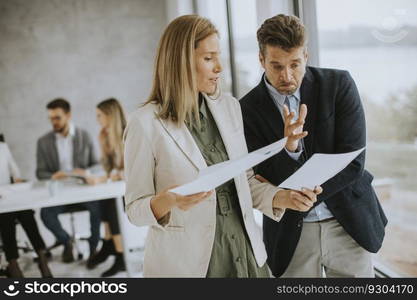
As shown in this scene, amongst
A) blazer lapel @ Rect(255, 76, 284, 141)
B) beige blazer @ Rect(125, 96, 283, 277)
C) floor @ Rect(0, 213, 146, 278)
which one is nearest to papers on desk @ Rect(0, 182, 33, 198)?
floor @ Rect(0, 213, 146, 278)

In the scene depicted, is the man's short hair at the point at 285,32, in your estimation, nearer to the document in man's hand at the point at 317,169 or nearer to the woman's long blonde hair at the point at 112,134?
the document in man's hand at the point at 317,169

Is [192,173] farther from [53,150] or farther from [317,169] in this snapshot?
[53,150]

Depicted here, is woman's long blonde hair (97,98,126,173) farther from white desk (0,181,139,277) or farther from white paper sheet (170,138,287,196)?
white paper sheet (170,138,287,196)

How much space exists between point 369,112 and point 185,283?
34.0 inches

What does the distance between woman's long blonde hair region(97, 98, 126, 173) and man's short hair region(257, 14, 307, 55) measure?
253 cm

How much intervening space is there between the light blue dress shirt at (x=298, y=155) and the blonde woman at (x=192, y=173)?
0.39 feet

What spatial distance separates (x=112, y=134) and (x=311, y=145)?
2.57 metres

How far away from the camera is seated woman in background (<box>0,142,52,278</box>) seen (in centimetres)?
351

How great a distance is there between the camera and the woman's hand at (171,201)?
1.19 meters

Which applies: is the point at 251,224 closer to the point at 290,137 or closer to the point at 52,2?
the point at 290,137

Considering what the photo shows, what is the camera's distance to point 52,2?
17.7 feet

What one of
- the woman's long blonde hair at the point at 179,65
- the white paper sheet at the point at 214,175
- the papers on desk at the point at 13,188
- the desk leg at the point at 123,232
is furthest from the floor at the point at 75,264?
the white paper sheet at the point at 214,175

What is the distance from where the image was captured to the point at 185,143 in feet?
4.29

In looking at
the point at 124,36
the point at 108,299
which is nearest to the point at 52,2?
the point at 124,36
